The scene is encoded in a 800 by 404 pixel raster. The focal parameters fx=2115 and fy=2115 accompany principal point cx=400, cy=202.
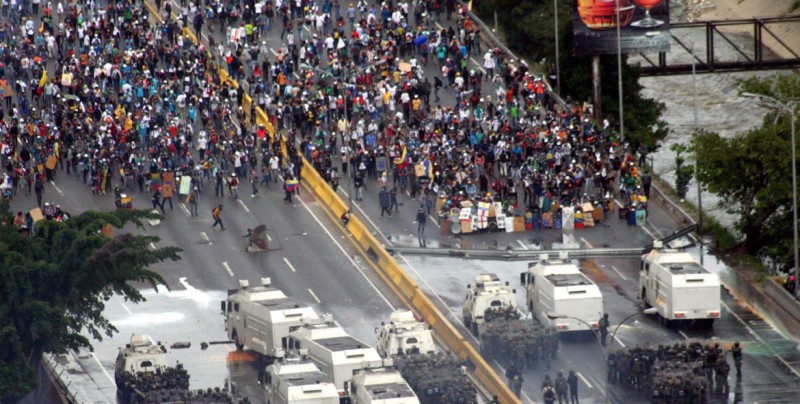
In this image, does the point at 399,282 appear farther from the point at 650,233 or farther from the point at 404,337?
the point at 650,233

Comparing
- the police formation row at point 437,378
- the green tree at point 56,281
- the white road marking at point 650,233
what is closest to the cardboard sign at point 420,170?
the white road marking at point 650,233

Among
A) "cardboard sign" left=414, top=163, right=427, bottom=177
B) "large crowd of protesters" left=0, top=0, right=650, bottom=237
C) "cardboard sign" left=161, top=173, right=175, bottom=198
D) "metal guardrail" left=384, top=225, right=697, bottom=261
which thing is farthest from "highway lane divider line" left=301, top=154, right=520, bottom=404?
"cardboard sign" left=161, top=173, right=175, bottom=198

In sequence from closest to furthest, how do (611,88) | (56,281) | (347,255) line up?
(56,281), (347,255), (611,88)

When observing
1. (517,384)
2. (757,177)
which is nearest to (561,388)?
(517,384)

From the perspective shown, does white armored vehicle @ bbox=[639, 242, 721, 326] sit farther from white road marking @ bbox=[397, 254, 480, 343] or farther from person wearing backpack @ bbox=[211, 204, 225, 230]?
person wearing backpack @ bbox=[211, 204, 225, 230]

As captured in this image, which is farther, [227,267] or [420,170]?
[420,170]

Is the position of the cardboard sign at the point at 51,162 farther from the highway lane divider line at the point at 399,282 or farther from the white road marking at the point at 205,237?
the highway lane divider line at the point at 399,282
